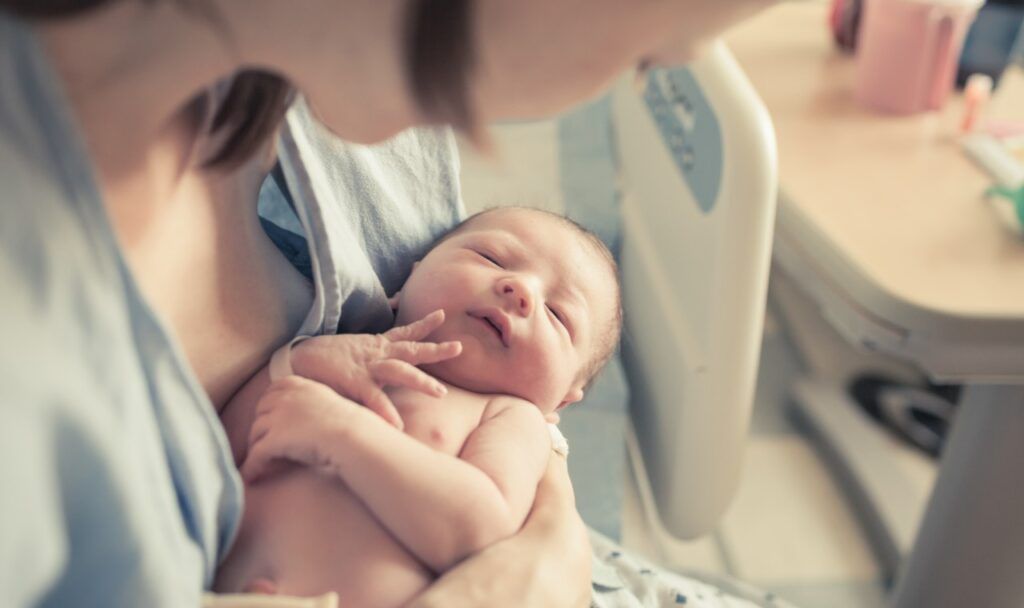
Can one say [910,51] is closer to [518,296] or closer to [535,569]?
[518,296]

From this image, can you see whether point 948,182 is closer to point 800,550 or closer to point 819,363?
point 800,550

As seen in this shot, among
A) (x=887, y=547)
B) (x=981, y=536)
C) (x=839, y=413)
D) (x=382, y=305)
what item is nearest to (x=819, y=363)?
(x=839, y=413)

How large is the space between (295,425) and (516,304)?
26 centimetres

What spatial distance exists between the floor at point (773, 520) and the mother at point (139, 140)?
803 millimetres

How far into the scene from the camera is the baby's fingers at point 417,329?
29.1 inches

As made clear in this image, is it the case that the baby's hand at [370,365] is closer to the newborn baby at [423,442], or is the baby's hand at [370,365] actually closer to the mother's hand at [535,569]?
the newborn baby at [423,442]

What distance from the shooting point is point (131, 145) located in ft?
1.39

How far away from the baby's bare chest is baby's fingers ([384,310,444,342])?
0.04 metres

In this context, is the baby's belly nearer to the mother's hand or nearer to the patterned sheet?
the mother's hand

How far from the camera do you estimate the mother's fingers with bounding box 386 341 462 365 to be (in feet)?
2.32

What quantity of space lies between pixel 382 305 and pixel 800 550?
3.97 ft

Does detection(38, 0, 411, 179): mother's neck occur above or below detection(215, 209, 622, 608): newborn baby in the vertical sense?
above

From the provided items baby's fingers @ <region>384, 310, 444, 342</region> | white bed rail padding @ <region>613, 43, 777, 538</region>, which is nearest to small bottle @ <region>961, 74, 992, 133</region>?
white bed rail padding @ <region>613, 43, 777, 538</region>

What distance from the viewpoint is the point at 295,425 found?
0.62m
